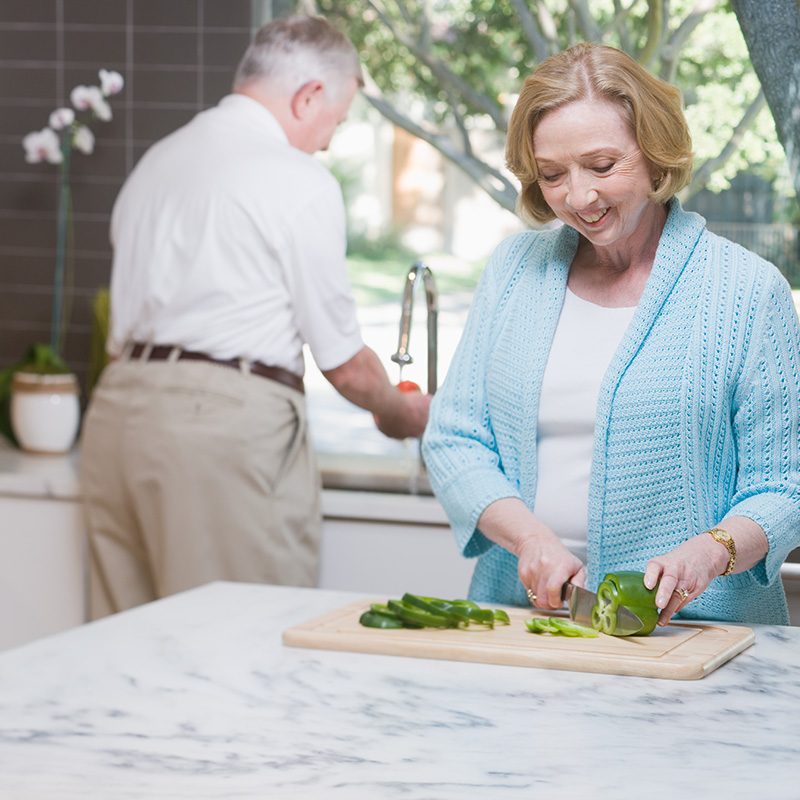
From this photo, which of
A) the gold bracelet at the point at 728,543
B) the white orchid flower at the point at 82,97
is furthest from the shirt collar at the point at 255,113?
the gold bracelet at the point at 728,543

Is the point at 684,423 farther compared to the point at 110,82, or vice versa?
the point at 110,82

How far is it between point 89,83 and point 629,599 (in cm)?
214

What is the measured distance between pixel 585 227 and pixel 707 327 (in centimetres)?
17

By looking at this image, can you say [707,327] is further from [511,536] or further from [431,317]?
[431,317]

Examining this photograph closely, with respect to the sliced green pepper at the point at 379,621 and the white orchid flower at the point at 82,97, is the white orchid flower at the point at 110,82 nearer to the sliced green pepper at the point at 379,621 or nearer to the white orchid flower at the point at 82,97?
the white orchid flower at the point at 82,97

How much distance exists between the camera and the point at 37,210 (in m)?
2.87

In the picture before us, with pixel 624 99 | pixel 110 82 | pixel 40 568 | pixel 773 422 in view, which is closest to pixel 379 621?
pixel 773 422

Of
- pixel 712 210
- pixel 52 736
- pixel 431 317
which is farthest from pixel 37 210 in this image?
pixel 52 736

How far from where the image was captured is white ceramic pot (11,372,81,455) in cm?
264

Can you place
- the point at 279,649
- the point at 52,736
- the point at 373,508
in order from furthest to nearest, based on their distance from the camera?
the point at 373,508, the point at 279,649, the point at 52,736

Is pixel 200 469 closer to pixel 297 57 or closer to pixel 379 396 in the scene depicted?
pixel 379 396

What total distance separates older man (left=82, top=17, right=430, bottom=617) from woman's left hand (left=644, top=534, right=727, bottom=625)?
0.99m

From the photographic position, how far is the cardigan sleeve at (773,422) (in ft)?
4.11

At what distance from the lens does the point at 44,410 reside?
266 cm
